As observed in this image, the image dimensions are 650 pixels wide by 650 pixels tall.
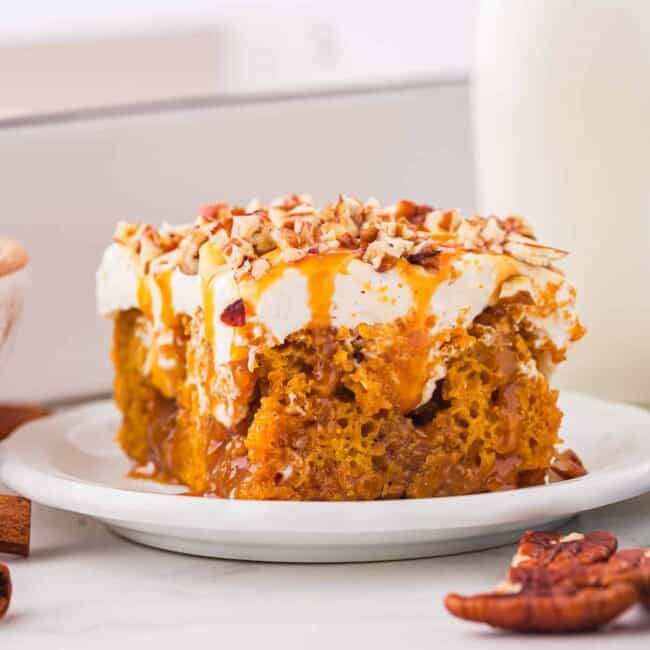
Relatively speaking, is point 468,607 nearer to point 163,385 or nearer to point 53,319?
point 163,385

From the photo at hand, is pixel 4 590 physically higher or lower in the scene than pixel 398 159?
lower

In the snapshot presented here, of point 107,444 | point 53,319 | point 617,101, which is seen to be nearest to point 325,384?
point 107,444

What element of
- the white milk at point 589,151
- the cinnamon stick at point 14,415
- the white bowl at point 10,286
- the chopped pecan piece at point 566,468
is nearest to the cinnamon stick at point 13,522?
the white bowl at point 10,286

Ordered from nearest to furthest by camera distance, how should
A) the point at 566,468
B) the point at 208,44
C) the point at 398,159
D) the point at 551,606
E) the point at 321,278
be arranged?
the point at 551,606 → the point at 321,278 → the point at 566,468 → the point at 398,159 → the point at 208,44

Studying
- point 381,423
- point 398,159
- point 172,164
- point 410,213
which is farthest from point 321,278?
point 398,159

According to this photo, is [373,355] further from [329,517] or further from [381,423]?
[329,517]

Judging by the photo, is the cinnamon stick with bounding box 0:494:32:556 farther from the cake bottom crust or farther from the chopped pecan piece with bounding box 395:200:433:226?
the chopped pecan piece with bounding box 395:200:433:226

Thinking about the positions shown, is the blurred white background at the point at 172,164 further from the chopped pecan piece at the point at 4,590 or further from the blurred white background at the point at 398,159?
the chopped pecan piece at the point at 4,590
